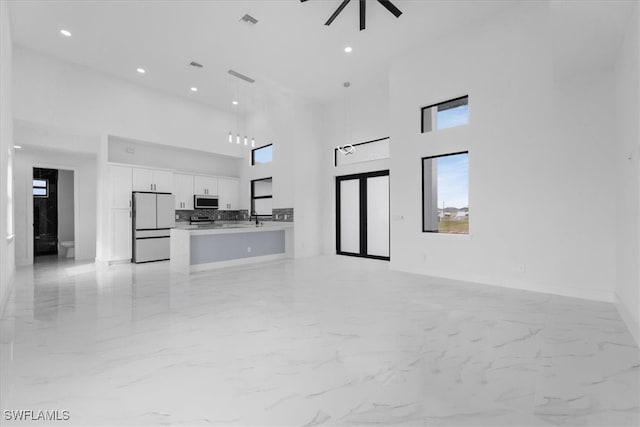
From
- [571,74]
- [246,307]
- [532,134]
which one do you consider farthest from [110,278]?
[571,74]

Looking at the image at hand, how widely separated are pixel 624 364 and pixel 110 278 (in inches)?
262

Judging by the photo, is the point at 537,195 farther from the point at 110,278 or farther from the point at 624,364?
the point at 110,278

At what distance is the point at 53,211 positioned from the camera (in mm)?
8312

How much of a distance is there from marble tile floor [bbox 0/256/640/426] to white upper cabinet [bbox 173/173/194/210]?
4.02 metres

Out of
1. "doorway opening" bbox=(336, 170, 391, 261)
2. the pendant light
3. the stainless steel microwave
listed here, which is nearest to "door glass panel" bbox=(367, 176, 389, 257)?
"doorway opening" bbox=(336, 170, 391, 261)

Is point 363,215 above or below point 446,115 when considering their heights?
below

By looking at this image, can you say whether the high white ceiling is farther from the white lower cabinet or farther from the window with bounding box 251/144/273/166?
the white lower cabinet

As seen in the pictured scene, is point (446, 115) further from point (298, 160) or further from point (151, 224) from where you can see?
point (151, 224)

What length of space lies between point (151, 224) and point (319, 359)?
631 cm

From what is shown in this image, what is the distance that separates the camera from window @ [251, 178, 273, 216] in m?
8.72

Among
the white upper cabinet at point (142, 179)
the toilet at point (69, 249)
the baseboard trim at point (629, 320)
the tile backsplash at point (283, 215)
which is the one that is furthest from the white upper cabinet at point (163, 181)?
the baseboard trim at point (629, 320)

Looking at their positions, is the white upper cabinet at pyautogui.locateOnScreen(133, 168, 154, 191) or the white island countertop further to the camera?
the white upper cabinet at pyautogui.locateOnScreen(133, 168, 154, 191)

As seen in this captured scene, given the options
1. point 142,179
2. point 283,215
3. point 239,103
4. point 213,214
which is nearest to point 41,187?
point 142,179

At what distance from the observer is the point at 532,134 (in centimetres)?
427
